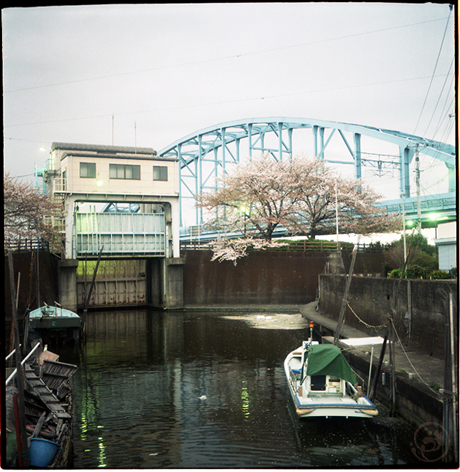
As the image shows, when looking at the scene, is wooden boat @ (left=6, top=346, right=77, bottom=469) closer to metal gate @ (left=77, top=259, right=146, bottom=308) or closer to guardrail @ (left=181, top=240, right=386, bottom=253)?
metal gate @ (left=77, top=259, right=146, bottom=308)

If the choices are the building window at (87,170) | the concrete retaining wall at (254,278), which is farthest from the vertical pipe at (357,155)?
the building window at (87,170)

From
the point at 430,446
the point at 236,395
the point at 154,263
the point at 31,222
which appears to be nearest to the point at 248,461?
the point at 430,446

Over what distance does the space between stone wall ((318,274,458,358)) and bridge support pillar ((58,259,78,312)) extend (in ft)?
64.9

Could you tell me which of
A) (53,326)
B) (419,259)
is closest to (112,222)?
(53,326)

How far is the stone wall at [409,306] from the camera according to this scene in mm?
14219

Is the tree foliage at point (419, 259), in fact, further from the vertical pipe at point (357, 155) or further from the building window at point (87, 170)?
the building window at point (87, 170)

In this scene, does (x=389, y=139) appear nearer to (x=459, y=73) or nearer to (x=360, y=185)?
(x=360, y=185)

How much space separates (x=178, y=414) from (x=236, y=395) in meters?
2.47

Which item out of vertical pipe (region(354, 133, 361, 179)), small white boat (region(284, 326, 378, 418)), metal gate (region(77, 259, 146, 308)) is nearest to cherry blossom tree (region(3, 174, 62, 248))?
metal gate (region(77, 259, 146, 308))

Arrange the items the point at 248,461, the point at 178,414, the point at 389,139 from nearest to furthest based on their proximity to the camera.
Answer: the point at 248,461, the point at 178,414, the point at 389,139

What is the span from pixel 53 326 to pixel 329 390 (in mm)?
15307

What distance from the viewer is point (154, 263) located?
41750 millimetres

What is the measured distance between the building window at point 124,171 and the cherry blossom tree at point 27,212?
4.73m

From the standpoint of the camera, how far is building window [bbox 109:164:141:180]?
37406 millimetres
